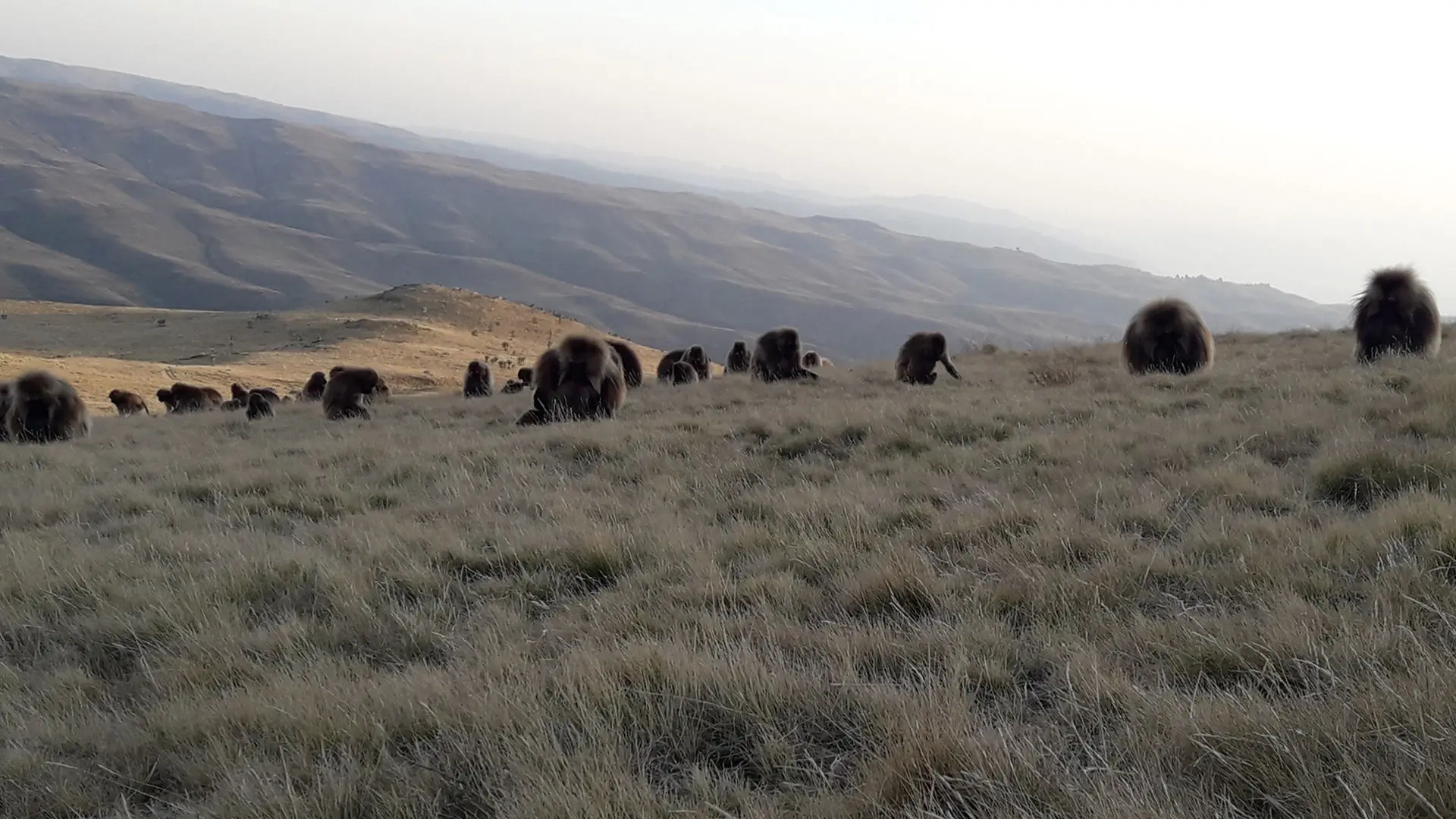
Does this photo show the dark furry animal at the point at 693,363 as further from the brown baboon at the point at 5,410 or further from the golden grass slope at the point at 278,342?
the golden grass slope at the point at 278,342

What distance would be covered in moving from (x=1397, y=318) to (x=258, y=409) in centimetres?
1991

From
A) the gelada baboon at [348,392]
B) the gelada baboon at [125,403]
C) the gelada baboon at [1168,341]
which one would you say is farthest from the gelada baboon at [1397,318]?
the gelada baboon at [125,403]

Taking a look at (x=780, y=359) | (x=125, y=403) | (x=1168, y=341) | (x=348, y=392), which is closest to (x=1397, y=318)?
(x=1168, y=341)

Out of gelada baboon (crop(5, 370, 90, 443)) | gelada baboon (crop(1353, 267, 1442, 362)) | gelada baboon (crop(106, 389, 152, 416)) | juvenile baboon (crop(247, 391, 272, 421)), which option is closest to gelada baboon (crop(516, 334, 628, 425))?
juvenile baboon (crop(247, 391, 272, 421))

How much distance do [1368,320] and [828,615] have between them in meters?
12.4

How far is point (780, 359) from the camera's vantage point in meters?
17.6

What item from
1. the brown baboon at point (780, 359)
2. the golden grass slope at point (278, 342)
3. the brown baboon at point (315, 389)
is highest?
the brown baboon at point (780, 359)

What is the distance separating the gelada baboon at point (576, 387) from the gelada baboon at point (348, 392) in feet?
18.6

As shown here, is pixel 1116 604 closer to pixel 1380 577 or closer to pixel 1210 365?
pixel 1380 577

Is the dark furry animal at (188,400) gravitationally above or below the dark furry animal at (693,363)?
below

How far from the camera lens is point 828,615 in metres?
4.07

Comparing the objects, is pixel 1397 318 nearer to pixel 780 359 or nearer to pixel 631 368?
pixel 780 359

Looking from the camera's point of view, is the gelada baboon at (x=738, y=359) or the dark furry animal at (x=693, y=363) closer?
the dark furry animal at (x=693, y=363)

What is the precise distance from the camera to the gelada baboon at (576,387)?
12695mm
